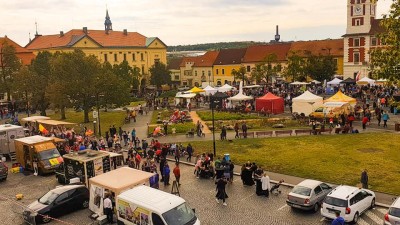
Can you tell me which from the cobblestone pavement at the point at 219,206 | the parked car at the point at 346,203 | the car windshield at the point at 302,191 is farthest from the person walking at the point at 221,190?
the parked car at the point at 346,203

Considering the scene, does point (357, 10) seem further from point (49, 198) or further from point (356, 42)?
point (49, 198)

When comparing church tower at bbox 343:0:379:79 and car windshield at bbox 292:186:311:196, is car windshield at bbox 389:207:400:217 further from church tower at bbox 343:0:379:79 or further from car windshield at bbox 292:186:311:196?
church tower at bbox 343:0:379:79

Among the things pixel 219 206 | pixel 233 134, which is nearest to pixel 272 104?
pixel 233 134

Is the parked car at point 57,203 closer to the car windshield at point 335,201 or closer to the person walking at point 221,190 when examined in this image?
the person walking at point 221,190

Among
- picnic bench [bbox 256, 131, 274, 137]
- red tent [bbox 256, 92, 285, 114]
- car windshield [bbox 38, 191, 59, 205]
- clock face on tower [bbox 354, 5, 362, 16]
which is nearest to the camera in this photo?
car windshield [bbox 38, 191, 59, 205]

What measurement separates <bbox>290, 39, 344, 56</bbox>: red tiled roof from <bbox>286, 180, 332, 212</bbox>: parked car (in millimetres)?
62633

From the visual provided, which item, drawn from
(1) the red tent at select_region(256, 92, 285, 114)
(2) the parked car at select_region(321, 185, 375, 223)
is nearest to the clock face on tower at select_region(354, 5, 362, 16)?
(1) the red tent at select_region(256, 92, 285, 114)

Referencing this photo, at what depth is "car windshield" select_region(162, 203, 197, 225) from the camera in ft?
46.6

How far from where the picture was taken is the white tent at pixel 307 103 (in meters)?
40.7

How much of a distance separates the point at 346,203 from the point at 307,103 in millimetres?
26006

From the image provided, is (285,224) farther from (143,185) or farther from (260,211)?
(143,185)

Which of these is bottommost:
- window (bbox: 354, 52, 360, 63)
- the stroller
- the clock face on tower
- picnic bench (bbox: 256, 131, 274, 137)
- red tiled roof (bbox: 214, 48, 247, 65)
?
the stroller

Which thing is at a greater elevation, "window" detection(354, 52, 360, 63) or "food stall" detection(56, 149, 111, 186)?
"window" detection(354, 52, 360, 63)

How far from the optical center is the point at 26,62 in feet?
274
